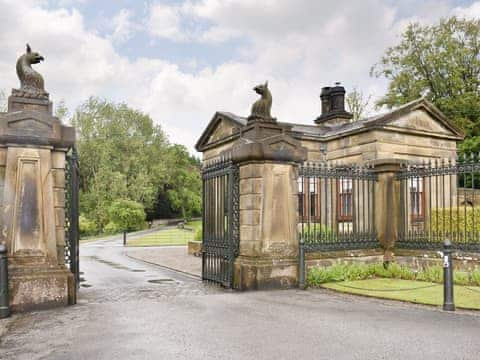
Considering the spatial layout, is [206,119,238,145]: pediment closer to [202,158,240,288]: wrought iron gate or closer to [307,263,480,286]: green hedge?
[202,158,240,288]: wrought iron gate

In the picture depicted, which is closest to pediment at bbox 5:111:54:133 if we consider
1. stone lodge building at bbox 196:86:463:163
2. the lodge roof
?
the lodge roof

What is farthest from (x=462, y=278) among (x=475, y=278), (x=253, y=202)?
(x=253, y=202)

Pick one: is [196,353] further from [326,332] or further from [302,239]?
[302,239]

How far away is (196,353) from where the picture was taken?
5238mm

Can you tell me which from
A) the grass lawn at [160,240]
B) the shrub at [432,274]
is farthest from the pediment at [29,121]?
the grass lawn at [160,240]

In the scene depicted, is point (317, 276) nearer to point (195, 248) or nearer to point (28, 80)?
point (28, 80)

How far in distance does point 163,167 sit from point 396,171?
46.6 meters

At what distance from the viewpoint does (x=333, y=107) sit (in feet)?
77.3

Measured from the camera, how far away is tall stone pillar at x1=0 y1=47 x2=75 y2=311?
765cm

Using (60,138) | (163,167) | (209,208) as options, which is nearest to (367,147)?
(209,208)

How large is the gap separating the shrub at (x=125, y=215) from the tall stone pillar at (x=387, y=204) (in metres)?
35.6

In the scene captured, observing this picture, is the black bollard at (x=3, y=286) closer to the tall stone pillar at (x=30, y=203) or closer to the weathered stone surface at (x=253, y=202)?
the tall stone pillar at (x=30, y=203)

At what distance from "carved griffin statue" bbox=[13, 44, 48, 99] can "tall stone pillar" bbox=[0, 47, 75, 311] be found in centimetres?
2

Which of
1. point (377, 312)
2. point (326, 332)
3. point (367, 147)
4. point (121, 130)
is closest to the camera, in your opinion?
point (326, 332)
